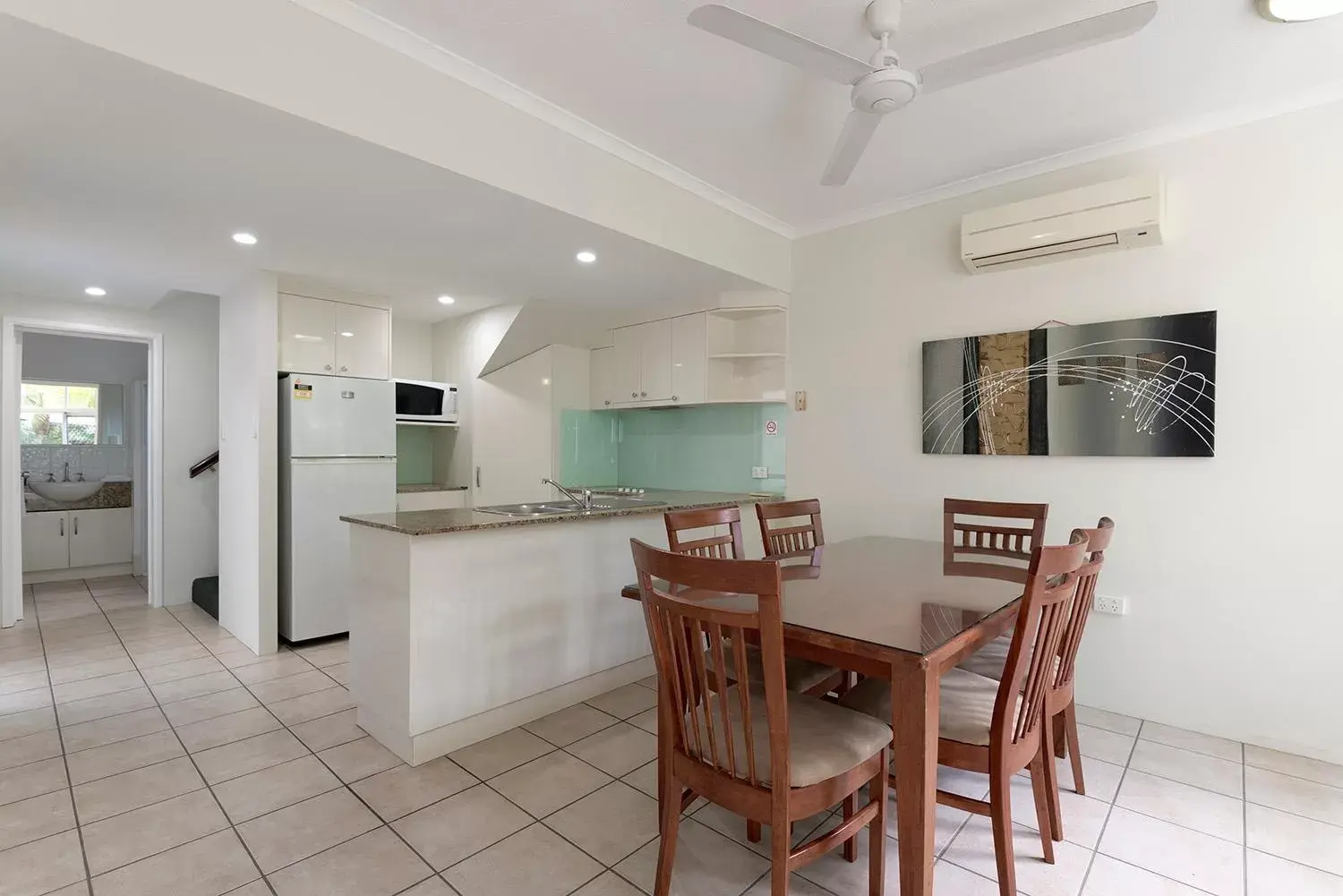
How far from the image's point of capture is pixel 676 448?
190 inches

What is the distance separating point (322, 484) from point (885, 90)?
3506 mm

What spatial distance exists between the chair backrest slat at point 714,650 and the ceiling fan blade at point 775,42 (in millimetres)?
1327

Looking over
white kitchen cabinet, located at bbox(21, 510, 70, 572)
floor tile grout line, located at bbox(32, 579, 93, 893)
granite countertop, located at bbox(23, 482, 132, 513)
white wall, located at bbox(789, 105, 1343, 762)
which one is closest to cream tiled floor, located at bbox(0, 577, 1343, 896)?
floor tile grout line, located at bbox(32, 579, 93, 893)

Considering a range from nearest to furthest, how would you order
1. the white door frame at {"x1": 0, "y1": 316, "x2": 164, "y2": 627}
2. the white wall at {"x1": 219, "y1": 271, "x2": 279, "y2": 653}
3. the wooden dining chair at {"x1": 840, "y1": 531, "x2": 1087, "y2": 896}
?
the wooden dining chair at {"x1": 840, "y1": 531, "x2": 1087, "y2": 896} → the white wall at {"x1": 219, "y1": 271, "x2": 279, "y2": 653} → the white door frame at {"x1": 0, "y1": 316, "x2": 164, "y2": 627}

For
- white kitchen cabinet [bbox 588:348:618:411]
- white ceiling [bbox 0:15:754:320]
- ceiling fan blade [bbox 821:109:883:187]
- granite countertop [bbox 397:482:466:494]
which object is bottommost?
granite countertop [bbox 397:482:466:494]

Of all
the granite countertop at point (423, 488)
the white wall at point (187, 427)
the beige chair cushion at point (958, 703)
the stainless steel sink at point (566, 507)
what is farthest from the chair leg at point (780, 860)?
the white wall at point (187, 427)

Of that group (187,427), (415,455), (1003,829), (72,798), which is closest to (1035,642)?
(1003,829)

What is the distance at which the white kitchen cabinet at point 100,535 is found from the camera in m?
5.48

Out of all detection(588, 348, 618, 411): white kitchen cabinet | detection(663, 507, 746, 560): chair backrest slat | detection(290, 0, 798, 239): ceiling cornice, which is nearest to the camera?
detection(290, 0, 798, 239): ceiling cornice

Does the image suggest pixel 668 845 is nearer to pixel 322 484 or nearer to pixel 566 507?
pixel 566 507

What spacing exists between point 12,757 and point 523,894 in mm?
2224

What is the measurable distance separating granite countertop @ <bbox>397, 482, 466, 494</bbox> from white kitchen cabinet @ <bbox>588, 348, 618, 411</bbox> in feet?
4.02

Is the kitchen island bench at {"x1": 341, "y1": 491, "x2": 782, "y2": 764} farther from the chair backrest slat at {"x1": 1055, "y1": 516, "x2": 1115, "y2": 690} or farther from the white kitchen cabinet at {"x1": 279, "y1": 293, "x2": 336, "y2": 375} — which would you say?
the chair backrest slat at {"x1": 1055, "y1": 516, "x2": 1115, "y2": 690}

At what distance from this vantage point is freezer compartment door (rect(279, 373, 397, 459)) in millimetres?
3613
